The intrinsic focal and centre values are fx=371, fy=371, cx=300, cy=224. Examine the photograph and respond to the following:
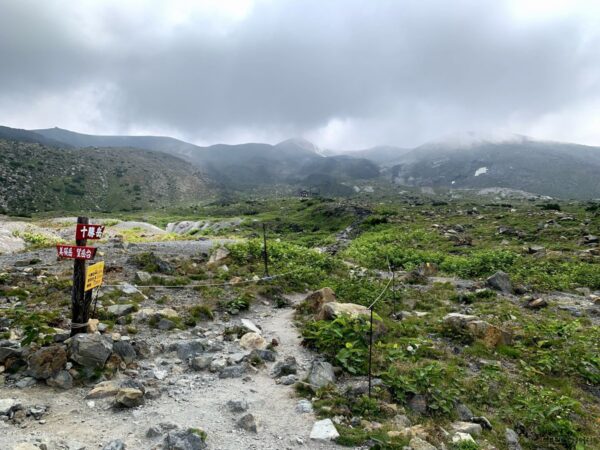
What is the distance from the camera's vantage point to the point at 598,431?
7.64 m

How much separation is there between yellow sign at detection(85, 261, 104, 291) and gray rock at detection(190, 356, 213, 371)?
3.28m

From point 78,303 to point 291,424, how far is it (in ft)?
20.4

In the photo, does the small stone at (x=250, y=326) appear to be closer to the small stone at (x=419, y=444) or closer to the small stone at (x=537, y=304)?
the small stone at (x=419, y=444)

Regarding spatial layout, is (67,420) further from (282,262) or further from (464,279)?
(464,279)

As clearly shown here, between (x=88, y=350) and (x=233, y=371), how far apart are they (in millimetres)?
3445

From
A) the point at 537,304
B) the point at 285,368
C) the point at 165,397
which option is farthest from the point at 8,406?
the point at 537,304

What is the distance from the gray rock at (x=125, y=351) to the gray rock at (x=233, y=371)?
2.31 metres

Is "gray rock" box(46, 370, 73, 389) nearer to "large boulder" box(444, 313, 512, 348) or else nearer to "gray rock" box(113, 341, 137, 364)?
"gray rock" box(113, 341, 137, 364)

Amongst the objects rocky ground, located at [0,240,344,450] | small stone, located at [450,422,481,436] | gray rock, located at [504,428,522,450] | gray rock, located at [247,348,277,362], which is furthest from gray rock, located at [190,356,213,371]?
gray rock, located at [504,428,522,450]

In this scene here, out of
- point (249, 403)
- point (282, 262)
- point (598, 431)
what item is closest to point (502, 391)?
point (598, 431)

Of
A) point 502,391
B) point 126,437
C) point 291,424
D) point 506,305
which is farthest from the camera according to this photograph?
point 506,305

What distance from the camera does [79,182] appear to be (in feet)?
490

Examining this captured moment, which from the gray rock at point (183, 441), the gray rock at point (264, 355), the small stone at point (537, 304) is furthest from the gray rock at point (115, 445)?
the small stone at point (537, 304)

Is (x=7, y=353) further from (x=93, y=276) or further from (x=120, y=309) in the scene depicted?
(x=120, y=309)
